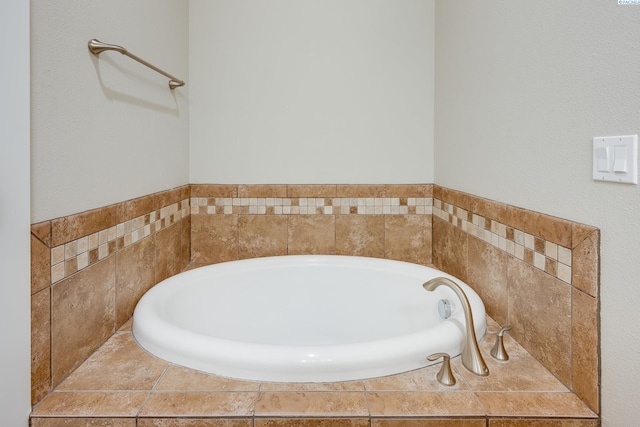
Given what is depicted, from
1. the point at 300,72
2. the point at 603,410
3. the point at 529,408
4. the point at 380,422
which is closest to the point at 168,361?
the point at 380,422

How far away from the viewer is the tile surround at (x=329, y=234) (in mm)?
872

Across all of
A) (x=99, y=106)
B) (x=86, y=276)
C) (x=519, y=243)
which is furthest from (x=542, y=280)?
(x=99, y=106)

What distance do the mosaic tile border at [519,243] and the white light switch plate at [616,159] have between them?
0.22 meters

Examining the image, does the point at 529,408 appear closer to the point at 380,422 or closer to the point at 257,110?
the point at 380,422

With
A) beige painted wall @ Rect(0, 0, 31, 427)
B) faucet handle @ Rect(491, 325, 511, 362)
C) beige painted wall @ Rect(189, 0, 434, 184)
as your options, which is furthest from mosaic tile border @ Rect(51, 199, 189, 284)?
faucet handle @ Rect(491, 325, 511, 362)

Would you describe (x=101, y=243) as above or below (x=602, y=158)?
below

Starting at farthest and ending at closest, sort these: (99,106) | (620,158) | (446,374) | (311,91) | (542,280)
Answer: (311,91)
(99,106)
(542,280)
(446,374)
(620,158)

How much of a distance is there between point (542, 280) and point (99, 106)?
1.42 m

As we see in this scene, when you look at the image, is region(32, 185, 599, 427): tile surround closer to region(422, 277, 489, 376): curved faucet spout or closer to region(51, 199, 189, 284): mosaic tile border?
region(51, 199, 189, 284): mosaic tile border

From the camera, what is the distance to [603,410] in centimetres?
82

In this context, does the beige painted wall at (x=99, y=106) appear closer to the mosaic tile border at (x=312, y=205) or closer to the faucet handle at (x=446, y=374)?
the mosaic tile border at (x=312, y=205)

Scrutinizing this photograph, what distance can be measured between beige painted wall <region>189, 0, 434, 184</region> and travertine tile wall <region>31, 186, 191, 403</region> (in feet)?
2.00

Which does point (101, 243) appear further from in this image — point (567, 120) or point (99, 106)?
point (567, 120)

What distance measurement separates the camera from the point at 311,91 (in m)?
2.05
